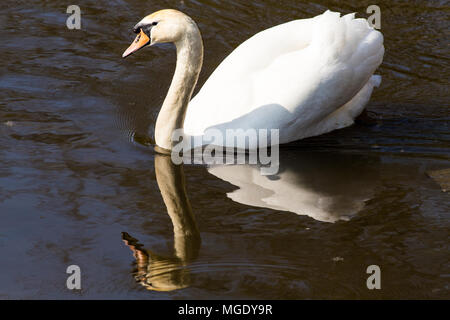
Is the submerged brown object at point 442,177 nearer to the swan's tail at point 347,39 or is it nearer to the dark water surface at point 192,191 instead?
the dark water surface at point 192,191

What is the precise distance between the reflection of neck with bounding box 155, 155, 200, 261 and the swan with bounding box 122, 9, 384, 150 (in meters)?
0.31

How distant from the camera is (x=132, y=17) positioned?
973cm

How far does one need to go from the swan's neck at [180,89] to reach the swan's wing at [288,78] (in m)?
0.17

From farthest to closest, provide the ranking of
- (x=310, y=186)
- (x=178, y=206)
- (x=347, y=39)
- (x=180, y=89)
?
(x=347, y=39)
(x=180, y=89)
(x=310, y=186)
(x=178, y=206)

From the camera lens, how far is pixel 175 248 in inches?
217

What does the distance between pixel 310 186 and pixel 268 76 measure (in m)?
1.07

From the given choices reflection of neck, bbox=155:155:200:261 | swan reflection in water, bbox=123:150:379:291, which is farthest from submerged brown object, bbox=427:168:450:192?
reflection of neck, bbox=155:155:200:261

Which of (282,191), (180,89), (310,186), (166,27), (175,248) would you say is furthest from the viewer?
(180,89)

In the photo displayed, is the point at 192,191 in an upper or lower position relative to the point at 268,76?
lower

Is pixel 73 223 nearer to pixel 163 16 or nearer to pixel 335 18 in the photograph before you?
pixel 163 16

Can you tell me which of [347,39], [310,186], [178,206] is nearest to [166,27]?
[178,206]

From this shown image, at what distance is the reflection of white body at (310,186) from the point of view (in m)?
6.10

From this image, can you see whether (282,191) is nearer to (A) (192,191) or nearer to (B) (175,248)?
(A) (192,191)
